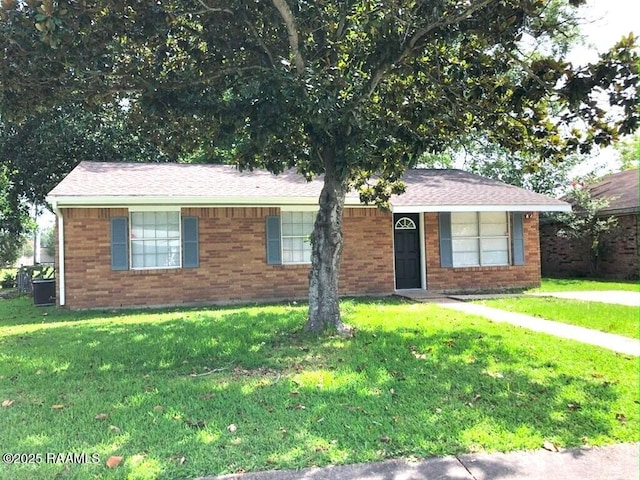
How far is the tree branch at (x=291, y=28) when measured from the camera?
21.7 ft

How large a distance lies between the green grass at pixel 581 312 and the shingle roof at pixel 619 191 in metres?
7.28

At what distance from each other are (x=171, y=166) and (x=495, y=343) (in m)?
11.0

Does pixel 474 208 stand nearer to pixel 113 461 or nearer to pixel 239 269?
pixel 239 269

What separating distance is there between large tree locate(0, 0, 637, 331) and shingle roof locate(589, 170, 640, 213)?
10131mm

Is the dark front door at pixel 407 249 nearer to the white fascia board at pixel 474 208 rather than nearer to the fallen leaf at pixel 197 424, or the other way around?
the white fascia board at pixel 474 208

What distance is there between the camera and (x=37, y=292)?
12875mm

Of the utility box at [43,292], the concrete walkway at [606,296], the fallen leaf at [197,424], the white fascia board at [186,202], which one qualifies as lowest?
the fallen leaf at [197,424]

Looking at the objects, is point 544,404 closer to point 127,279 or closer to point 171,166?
point 127,279

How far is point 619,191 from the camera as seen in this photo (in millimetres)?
18453

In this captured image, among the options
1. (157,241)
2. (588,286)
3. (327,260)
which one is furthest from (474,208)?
(157,241)

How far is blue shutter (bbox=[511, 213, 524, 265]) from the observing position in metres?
14.1

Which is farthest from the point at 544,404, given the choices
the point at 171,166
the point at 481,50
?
the point at 171,166

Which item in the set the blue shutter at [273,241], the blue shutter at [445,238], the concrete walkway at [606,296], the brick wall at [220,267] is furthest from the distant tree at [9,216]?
the concrete walkway at [606,296]

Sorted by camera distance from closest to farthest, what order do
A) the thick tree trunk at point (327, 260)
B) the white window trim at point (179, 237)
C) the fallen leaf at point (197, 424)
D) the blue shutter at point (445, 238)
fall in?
1. the fallen leaf at point (197, 424)
2. the thick tree trunk at point (327, 260)
3. the white window trim at point (179, 237)
4. the blue shutter at point (445, 238)
